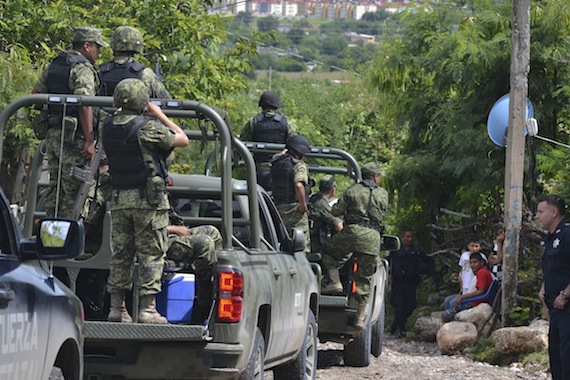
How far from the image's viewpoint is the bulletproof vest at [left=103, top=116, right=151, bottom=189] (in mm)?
7812

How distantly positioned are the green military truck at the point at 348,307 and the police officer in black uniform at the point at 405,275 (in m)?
4.97

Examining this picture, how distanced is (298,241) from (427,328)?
29.1 feet

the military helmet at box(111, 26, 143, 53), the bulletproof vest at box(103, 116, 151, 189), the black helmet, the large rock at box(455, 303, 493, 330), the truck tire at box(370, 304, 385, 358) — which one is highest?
the military helmet at box(111, 26, 143, 53)

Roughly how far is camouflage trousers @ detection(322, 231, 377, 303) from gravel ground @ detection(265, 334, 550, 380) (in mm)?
796

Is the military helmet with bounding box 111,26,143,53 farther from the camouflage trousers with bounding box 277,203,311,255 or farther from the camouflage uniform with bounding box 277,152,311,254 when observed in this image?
the camouflage trousers with bounding box 277,203,311,255

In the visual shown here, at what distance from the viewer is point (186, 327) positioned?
748 cm

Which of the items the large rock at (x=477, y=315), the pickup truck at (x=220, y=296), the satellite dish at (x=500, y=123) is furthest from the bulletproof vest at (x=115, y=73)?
the large rock at (x=477, y=315)

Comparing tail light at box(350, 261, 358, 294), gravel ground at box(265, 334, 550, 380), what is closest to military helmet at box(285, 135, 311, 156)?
tail light at box(350, 261, 358, 294)

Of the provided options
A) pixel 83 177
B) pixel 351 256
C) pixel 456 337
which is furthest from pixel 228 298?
pixel 456 337

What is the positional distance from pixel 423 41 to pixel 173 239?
43.7ft

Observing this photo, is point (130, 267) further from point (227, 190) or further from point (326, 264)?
point (326, 264)

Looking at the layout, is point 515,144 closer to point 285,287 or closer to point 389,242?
point 389,242

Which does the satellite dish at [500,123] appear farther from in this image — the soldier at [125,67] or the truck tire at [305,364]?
the soldier at [125,67]

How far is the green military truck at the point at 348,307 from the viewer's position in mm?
12367
